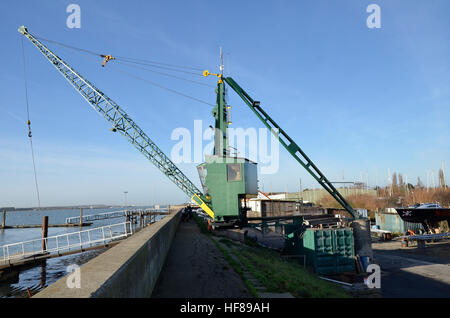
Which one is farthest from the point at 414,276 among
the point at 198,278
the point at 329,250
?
the point at 198,278

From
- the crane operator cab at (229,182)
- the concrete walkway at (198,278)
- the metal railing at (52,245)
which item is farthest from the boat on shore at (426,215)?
the metal railing at (52,245)

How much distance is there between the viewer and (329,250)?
19984 mm

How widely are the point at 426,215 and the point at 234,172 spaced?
3561 cm

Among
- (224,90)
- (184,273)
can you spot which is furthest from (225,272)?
(224,90)

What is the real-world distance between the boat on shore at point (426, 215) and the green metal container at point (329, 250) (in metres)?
26.2

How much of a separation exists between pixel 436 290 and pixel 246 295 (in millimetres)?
15902

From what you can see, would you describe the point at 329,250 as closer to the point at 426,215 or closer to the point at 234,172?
the point at 234,172

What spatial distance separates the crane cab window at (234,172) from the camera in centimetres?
2052

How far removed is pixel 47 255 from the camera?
829 inches

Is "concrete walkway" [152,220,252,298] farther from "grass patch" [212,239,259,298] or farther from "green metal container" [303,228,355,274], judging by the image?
"green metal container" [303,228,355,274]

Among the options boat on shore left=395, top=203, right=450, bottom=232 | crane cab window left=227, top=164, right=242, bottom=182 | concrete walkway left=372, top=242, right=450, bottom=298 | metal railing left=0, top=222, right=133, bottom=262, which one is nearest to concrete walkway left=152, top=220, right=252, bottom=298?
crane cab window left=227, top=164, right=242, bottom=182
